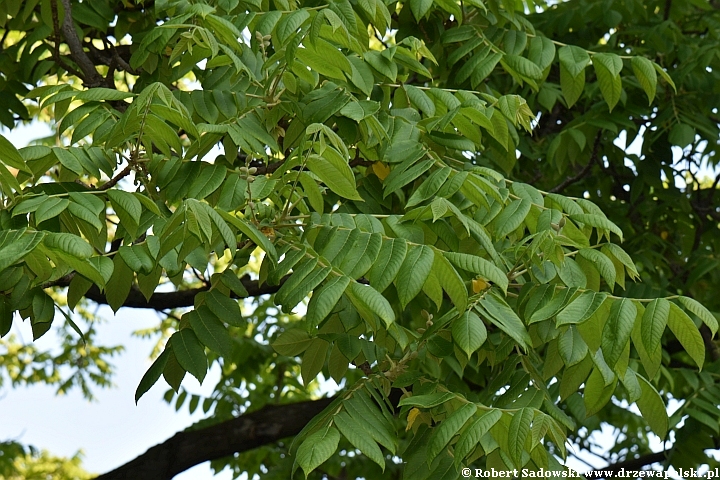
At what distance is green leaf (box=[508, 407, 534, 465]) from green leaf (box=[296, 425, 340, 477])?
0.44 meters

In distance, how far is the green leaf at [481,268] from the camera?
220 cm

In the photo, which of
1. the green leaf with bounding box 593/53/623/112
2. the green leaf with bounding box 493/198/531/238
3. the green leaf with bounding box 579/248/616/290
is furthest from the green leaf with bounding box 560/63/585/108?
the green leaf with bounding box 579/248/616/290

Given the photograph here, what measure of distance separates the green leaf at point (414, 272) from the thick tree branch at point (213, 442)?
2.67m

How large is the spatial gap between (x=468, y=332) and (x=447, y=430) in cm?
25

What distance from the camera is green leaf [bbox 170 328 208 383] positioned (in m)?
2.41

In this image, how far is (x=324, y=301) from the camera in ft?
6.69

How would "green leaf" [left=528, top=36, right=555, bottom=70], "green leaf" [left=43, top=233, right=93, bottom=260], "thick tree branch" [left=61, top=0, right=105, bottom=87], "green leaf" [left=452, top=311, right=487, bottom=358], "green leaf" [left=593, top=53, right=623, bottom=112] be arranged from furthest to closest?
"thick tree branch" [left=61, top=0, right=105, bottom=87], "green leaf" [left=528, top=36, right=555, bottom=70], "green leaf" [left=593, top=53, right=623, bottom=112], "green leaf" [left=452, top=311, right=487, bottom=358], "green leaf" [left=43, top=233, right=93, bottom=260]

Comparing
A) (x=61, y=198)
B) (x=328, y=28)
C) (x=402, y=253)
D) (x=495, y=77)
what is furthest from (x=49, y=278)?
(x=495, y=77)

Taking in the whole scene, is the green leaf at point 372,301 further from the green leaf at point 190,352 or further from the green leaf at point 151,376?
the green leaf at point 151,376

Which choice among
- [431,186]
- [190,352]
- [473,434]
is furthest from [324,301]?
[431,186]

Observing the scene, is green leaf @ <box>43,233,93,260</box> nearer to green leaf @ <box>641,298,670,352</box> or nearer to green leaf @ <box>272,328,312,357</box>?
green leaf @ <box>272,328,312,357</box>

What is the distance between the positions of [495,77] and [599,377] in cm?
263

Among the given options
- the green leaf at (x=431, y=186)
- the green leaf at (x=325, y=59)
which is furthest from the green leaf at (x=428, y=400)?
the green leaf at (x=325, y=59)

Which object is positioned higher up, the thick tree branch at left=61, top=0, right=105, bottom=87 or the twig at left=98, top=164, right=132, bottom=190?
the thick tree branch at left=61, top=0, right=105, bottom=87
